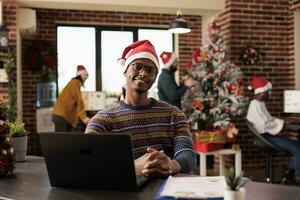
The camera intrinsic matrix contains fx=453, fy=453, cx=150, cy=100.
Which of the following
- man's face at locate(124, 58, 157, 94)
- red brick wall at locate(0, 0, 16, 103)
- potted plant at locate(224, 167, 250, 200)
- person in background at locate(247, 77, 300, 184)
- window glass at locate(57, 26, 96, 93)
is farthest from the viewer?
window glass at locate(57, 26, 96, 93)

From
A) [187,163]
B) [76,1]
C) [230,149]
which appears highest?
[76,1]

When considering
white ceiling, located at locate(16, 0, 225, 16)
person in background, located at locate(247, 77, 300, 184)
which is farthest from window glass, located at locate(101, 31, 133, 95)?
person in background, located at locate(247, 77, 300, 184)

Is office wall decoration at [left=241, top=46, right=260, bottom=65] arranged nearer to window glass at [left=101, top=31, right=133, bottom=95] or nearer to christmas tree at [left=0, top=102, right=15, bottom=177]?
window glass at [left=101, top=31, right=133, bottom=95]

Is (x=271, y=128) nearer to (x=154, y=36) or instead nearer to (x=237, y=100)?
(x=237, y=100)

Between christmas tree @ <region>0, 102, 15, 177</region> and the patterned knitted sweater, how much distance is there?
37 cm

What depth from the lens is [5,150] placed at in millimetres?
1933

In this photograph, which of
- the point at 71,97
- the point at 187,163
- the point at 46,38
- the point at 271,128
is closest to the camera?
the point at 187,163

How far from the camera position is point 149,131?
215 cm

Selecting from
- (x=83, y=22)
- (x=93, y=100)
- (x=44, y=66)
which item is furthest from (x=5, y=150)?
(x=83, y=22)

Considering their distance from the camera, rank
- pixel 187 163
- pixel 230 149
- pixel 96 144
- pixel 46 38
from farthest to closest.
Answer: pixel 46 38
pixel 230 149
pixel 187 163
pixel 96 144

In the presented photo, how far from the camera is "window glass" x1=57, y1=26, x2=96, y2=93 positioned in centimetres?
802

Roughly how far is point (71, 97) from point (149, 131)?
4390 millimetres

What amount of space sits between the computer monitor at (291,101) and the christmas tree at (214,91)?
2.67 feet

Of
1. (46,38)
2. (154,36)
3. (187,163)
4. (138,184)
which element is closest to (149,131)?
(187,163)
